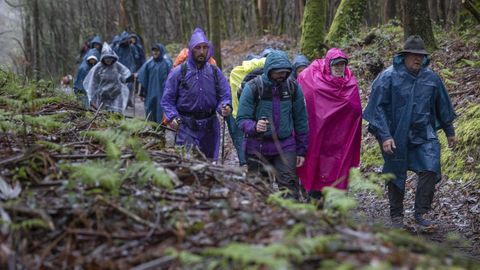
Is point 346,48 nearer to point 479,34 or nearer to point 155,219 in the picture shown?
point 479,34

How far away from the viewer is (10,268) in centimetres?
329

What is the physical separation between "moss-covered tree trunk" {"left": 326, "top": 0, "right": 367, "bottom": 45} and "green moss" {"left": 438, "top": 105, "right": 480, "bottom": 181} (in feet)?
24.5

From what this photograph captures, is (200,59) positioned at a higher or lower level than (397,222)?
higher

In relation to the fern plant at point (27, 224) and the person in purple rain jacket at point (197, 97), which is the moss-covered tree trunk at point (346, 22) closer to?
the person in purple rain jacket at point (197, 97)

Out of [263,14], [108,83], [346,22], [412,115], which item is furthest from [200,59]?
Answer: [263,14]

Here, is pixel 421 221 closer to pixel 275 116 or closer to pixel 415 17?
pixel 275 116

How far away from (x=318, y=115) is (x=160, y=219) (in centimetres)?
490

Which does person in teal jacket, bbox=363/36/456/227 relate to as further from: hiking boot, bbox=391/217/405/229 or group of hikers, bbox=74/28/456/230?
hiking boot, bbox=391/217/405/229

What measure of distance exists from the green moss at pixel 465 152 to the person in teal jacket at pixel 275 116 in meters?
2.95

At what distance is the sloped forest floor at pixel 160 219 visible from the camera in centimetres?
330

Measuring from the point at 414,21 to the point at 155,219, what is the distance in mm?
9615

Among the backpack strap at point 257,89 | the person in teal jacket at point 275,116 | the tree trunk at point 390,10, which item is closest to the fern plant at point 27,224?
the person in teal jacket at point 275,116

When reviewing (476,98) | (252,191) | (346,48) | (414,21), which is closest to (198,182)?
(252,191)

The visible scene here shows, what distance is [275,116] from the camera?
294 inches
